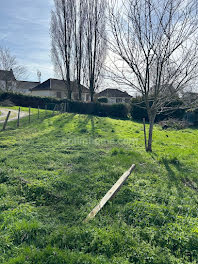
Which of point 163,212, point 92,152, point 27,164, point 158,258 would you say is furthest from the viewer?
point 92,152

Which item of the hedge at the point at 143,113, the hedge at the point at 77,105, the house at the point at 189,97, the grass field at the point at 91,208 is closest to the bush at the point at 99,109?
the hedge at the point at 77,105

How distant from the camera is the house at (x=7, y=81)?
36.3m

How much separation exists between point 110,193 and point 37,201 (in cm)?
162

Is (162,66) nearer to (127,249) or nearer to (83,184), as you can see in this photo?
(83,184)

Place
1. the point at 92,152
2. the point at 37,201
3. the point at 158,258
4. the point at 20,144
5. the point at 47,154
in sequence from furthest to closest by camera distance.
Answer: the point at 20,144 → the point at 92,152 → the point at 47,154 → the point at 37,201 → the point at 158,258

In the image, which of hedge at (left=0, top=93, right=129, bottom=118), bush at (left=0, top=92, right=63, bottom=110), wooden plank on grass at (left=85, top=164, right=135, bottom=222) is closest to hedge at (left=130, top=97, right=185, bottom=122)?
hedge at (left=0, top=93, right=129, bottom=118)

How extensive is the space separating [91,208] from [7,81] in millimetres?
38288

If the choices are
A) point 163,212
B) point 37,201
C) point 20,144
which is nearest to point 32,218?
point 37,201

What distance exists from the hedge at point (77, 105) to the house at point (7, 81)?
8830mm

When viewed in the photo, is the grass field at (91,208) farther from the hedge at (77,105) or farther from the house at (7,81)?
the house at (7,81)

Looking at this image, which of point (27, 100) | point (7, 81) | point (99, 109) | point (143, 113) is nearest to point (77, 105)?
point (99, 109)

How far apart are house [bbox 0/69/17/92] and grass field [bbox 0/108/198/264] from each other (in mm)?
33916

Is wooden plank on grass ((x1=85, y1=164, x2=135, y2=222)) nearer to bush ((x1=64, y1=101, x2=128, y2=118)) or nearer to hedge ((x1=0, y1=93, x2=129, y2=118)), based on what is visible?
bush ((x1=64, y1=101, x2=128, y2=118))

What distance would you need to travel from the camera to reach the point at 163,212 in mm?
3947
